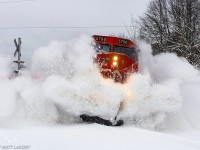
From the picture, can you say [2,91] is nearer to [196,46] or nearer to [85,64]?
[85,64]

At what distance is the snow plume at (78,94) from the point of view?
28.9 ft

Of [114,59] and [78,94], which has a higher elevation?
[114,59]

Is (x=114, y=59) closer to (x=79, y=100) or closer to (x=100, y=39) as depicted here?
(x=100, y=39)

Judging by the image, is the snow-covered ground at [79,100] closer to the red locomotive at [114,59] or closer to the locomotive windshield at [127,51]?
the red locomotive at [114,59]

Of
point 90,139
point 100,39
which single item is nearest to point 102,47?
point 100,39

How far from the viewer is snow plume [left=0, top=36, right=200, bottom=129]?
8.82 m

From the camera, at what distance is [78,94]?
8.84 meters

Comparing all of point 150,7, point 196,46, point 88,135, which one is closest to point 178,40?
point 196,46

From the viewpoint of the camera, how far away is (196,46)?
25641 mm

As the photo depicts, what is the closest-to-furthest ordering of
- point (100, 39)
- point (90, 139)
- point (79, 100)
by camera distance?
point (90, 139) < point (79, 100) < point (100, 39)

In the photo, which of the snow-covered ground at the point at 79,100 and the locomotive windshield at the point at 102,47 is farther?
the locomotive windshield at the point at 102,47

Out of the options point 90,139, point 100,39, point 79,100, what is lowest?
point 90,139

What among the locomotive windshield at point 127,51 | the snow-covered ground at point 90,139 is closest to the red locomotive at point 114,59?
the locomotive windshield at point 127,51

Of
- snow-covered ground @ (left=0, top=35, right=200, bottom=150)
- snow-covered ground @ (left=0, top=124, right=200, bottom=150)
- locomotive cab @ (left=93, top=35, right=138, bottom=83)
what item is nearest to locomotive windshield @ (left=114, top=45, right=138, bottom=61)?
locomotive cab @ (left=93, top=35, right=138, bottom=83)
